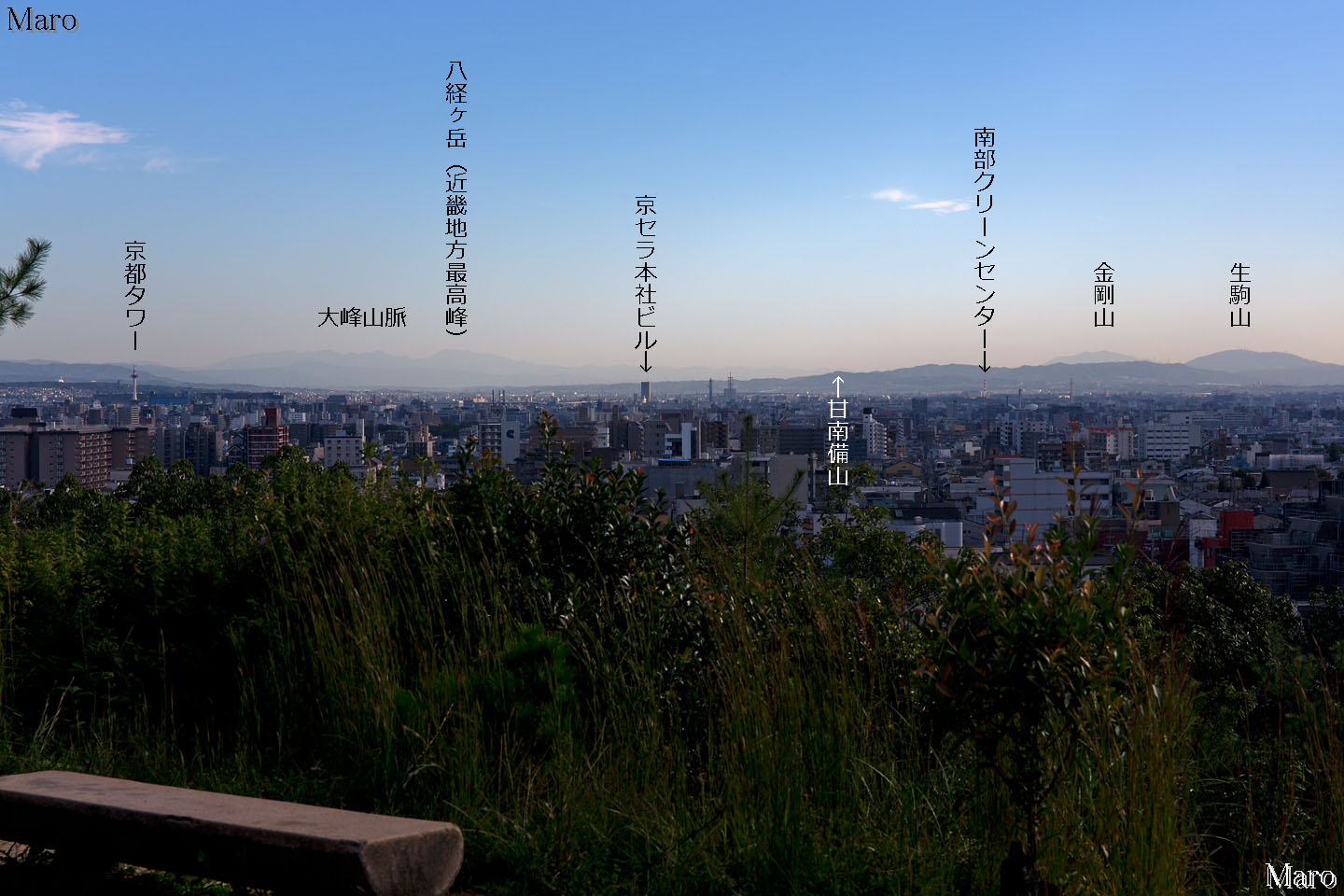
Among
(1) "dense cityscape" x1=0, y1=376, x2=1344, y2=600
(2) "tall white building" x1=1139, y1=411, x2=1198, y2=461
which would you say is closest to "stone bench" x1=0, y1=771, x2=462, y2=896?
(1) "dense cityscape" x1=0, y1=376, x2=1344, y2=600

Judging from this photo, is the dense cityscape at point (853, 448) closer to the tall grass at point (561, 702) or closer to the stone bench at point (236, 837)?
the tall grass at point (561, 702)

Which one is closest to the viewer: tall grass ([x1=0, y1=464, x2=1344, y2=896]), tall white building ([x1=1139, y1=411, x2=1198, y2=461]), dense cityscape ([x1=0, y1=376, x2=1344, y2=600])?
tall grass ([x1=0, y1=464, x2=1344, y2=896])

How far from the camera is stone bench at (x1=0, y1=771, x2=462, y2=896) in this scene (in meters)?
2.17

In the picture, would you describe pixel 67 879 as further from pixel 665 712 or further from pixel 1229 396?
pixel 1229 396

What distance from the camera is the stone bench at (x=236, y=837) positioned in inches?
85.4

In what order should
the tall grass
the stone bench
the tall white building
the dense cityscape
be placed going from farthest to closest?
the tall white building < the dense cityscape < the tall grass < the stone bench

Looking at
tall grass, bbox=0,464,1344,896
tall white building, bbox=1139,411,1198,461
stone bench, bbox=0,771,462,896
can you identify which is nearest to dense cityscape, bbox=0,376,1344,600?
tall white building, bbox=1139,411,1198,461

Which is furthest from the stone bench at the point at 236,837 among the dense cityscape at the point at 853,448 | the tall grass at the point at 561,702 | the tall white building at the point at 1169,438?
the tall white building at the point at 1169,438

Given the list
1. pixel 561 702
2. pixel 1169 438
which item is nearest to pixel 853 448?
pixel 1169 438

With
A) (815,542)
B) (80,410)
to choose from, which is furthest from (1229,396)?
(80,410)

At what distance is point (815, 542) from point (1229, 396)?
41.1 metres

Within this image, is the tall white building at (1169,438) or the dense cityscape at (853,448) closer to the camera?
the dense cityscape at (853,448)

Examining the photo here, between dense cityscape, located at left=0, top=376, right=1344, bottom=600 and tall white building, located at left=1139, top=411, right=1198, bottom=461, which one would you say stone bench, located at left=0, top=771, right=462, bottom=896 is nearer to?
dense cityscape, located at left=0, top=376, right=1344, bottom=600

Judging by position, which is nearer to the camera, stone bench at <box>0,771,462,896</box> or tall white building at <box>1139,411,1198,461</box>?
stone bench at <box>0,771,462,896</box>
